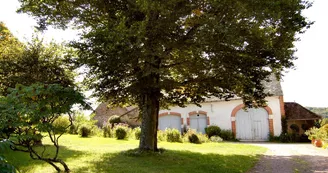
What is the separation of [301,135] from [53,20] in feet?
67.3

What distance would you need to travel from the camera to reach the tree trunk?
37.4 feet

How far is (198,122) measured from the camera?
88.9 ft

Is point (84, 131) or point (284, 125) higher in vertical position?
point (284, 125)

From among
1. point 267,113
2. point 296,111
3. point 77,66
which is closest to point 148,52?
point 77,66

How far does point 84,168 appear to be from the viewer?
832 cm

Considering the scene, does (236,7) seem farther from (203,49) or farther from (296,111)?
(296,111)

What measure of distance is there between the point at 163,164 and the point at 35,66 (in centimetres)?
728

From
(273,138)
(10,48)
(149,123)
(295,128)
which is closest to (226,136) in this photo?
(273,138)

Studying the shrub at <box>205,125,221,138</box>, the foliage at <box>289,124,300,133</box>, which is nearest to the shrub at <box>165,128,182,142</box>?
the shrub at <box>205,125,221,138</box>

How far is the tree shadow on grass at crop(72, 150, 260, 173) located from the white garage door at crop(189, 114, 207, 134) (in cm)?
1553

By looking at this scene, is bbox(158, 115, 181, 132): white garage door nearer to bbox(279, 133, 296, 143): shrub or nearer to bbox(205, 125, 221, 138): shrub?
bbox(205, 125, 221, 138): shrub

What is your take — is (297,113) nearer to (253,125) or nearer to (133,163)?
(253,125)

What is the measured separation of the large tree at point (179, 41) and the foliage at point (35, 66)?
1.89 m

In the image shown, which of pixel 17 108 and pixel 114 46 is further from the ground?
pixel 114 46
